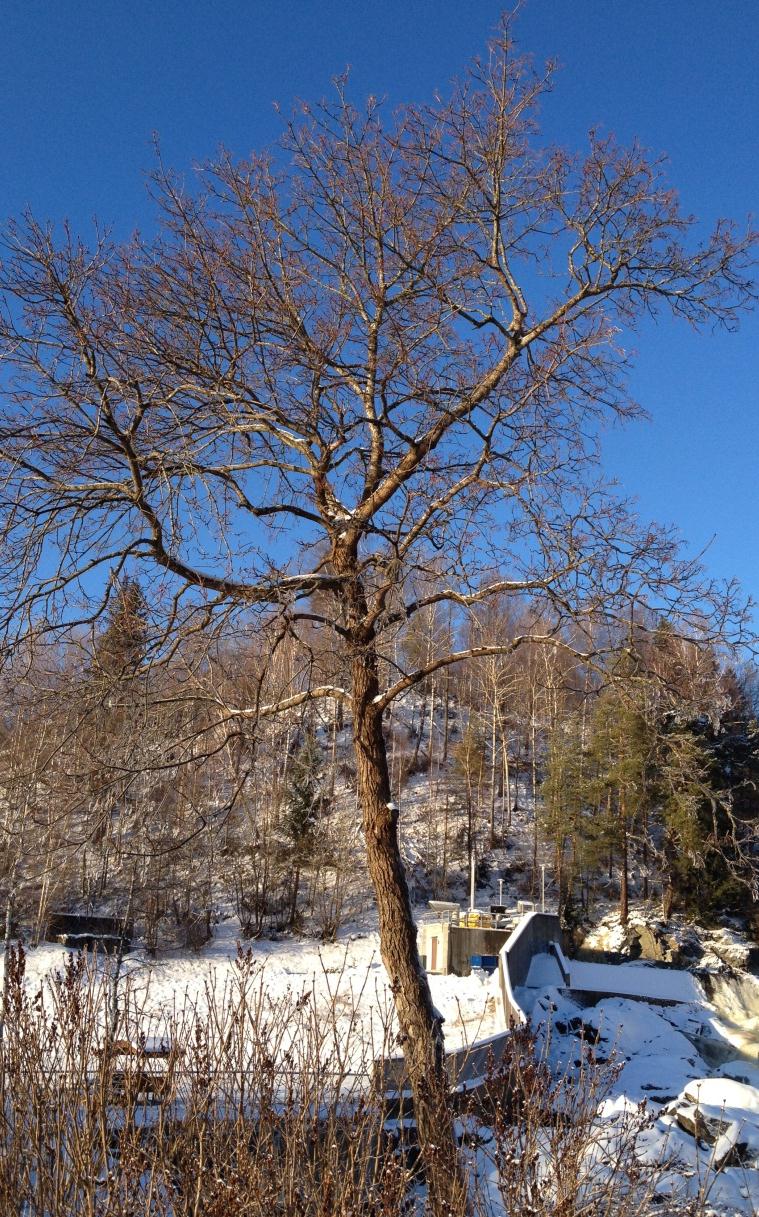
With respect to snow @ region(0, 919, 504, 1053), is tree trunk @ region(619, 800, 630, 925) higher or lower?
higher

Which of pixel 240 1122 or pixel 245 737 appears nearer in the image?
pixel 240 1122

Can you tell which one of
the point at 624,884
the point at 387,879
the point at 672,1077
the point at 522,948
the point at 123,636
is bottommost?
the point at 672,1077

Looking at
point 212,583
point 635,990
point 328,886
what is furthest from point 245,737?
point 328,886

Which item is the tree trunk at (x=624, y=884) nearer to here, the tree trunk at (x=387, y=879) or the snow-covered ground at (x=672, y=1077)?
the snow-covered ground at (x=672, y=1077)

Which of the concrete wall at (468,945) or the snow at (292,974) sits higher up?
the concrete wall at (468,945)

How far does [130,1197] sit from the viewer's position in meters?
2.90

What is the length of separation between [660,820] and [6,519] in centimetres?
2999

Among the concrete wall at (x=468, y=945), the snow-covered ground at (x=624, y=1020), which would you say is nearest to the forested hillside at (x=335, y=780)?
the snow-covered ground at (x=624, y=1020)

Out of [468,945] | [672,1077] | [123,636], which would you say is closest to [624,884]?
[468,945]

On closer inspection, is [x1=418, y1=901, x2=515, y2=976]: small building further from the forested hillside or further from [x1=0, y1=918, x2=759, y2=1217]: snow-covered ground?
the forested hillside

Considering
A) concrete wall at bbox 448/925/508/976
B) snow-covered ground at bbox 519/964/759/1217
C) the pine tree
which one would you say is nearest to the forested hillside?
the pine tree

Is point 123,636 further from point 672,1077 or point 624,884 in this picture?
point 624,884

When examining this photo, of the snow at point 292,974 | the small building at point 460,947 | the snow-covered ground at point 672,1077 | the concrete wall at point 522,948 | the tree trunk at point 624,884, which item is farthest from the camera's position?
Answer: the tree trunk at point 624,884

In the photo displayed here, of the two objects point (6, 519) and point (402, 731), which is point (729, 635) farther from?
point (402, 731)
